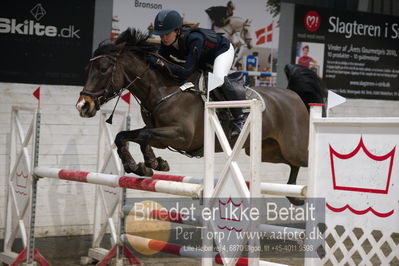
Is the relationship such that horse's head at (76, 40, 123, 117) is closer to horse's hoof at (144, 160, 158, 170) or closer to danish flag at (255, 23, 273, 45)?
horse's hoof at (144, 160, 158, 170)

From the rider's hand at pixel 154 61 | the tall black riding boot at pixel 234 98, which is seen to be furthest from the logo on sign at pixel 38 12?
the tall black riding boot at pixel 234 98

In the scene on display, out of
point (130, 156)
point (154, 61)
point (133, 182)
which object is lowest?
point (133, 182)

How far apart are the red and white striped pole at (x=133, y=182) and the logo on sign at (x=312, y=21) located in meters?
3.80

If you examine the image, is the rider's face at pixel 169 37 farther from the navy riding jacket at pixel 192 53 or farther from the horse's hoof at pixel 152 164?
the horse's hoof at pixel 152 164

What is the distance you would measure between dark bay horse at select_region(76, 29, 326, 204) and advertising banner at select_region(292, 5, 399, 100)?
2504 mm

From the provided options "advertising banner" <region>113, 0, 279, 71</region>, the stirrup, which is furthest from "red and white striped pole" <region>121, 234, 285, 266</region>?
"advertising banner" <region>113, 0, 279, 71</region>

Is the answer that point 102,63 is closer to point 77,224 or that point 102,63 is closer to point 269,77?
point 77,224

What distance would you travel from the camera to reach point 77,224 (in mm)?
5832

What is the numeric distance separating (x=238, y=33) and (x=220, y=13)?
0.96 ft

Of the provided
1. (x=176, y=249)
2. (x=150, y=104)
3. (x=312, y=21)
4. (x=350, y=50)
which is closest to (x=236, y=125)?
(x=150, y=104)

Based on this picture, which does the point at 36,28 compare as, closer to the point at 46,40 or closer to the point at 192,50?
the point at 46,40

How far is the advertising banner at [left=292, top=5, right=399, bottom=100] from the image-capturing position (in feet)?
23.4

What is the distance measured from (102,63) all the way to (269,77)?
10.8 feet

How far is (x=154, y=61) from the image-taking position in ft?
13.2
